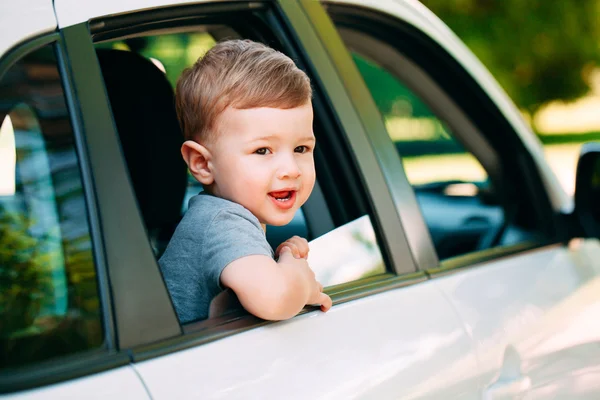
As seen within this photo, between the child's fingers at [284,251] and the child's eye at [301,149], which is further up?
the child's eye at [301,149]

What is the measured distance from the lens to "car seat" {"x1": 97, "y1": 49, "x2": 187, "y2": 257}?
2.33m

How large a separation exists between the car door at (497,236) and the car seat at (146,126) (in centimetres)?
58

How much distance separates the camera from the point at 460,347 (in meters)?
2.04

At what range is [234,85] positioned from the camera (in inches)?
70.7

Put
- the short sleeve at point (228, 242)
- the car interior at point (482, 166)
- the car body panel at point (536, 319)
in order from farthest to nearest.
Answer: the car interior at point (482, 166)
the car body panel at point (536, 319)
the short sleeve at point (228, 242)

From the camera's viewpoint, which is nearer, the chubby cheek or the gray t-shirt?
the gray t-shirt

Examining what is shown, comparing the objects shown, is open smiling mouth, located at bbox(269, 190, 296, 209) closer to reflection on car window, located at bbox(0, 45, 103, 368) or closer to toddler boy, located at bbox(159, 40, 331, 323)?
toddler boy, located at bbox(159, 40, 331, 323)

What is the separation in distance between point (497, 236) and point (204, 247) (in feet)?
5.17

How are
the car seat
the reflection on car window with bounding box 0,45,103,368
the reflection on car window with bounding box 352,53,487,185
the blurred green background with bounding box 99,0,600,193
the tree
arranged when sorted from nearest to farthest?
the reflection on car window with bounding box 0,45,103,368 → the car seat → the reflection on car window with bounding box 352,53,487,185 → the blurred green background with bounding box 99,0,600,193 → the tree

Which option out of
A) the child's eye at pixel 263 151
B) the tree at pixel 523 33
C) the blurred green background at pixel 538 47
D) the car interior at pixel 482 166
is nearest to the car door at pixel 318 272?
the child's eye at pixel 263 151

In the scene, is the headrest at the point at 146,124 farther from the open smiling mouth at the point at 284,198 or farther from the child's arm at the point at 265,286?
the child's arm at the point at 265,286

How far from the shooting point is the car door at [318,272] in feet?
4.91

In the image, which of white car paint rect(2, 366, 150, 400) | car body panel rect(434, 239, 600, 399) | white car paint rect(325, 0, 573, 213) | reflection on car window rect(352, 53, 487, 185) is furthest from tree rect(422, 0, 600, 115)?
white car paint rect(2, 366, 150, 400)

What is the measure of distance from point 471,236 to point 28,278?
1982 mm
